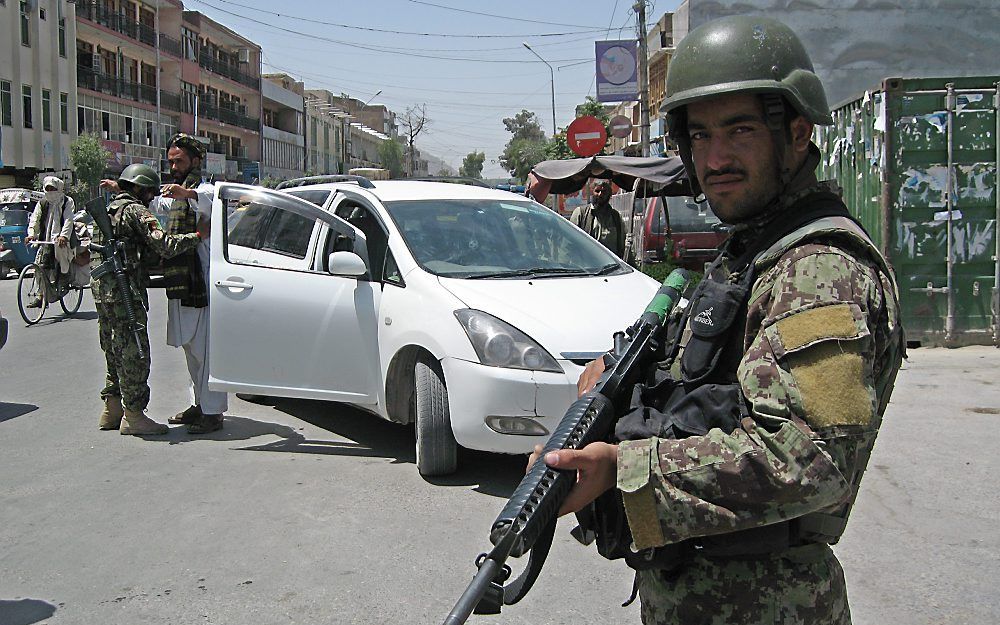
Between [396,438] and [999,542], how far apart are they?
12.2 ft

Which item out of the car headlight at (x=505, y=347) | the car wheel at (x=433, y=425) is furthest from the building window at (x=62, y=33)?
the car headlight at (x=505, y=347)

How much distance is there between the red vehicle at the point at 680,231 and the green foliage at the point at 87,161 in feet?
102

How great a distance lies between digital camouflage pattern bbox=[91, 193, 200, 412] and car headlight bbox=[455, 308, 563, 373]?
2.56 meters

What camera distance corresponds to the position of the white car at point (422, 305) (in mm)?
4910

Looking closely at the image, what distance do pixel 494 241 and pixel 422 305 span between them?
37.9 inches

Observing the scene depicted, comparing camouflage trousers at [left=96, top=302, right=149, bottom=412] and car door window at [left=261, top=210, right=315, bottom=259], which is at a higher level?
car door window at [left=261, top=210, right=315, bottom=259]

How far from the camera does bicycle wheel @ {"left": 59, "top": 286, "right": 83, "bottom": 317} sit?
41.9 ft

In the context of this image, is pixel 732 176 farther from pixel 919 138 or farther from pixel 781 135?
pixel 919 138

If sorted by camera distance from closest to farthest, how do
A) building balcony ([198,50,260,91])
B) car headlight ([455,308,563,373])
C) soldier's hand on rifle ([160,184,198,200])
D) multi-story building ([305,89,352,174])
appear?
car headlight ([455,308,563,373]) < soldier's hand on rifle ([160,184,198,200]) < building balcony ([198,50,260,91]) < multi-story building ([305,89,352,174])

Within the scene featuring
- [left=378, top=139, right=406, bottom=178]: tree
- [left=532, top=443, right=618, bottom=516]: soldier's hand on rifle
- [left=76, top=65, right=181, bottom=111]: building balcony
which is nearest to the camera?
[left=532, top=443, right=618, bottom=516]: soldier's hand on rifle

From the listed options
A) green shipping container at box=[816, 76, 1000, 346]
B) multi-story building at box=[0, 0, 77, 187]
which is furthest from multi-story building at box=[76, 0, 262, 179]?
green shipping container at box=[816, 76, 1000, 346]

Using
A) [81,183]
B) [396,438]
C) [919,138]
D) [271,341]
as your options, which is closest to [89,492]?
[271,341]

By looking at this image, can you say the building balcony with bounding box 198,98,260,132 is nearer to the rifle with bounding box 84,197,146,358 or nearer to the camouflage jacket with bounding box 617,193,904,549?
the rifle with bounding box 84,197,146,358

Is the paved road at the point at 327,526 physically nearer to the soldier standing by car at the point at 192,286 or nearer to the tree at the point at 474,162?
the soldier standing by car at the point at 192,286
